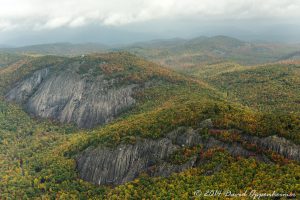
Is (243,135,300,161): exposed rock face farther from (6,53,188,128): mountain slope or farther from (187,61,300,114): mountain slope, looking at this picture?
(6,53,188,128): mountain slope

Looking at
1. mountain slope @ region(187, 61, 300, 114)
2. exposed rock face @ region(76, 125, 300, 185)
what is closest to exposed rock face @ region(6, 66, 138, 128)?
exposed rock face @ region(76, 125, 300, 185)

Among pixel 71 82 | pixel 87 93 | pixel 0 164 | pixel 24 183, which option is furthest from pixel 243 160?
pixel 71 82

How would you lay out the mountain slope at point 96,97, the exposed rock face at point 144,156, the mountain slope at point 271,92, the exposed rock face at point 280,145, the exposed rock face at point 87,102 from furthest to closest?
the mountain slope at point 96,97
the exposed rock face at point 87,102
the mountain slope at point 271,92
the exposed rock face at point 144,156
the exposed rock face at point 280,145

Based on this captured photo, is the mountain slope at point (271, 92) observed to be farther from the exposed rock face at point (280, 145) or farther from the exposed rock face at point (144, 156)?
the exposed rock face at point (144, 156)

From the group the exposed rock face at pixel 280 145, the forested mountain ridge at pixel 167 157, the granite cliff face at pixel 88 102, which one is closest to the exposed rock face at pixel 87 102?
the granite cliff face at pixel 88 102

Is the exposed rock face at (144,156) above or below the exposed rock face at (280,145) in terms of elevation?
below

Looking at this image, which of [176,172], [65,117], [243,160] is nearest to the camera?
[243,160]

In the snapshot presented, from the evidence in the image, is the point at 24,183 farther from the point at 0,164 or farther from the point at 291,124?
the point at 291,124

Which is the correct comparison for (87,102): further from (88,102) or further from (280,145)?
(280,145)
